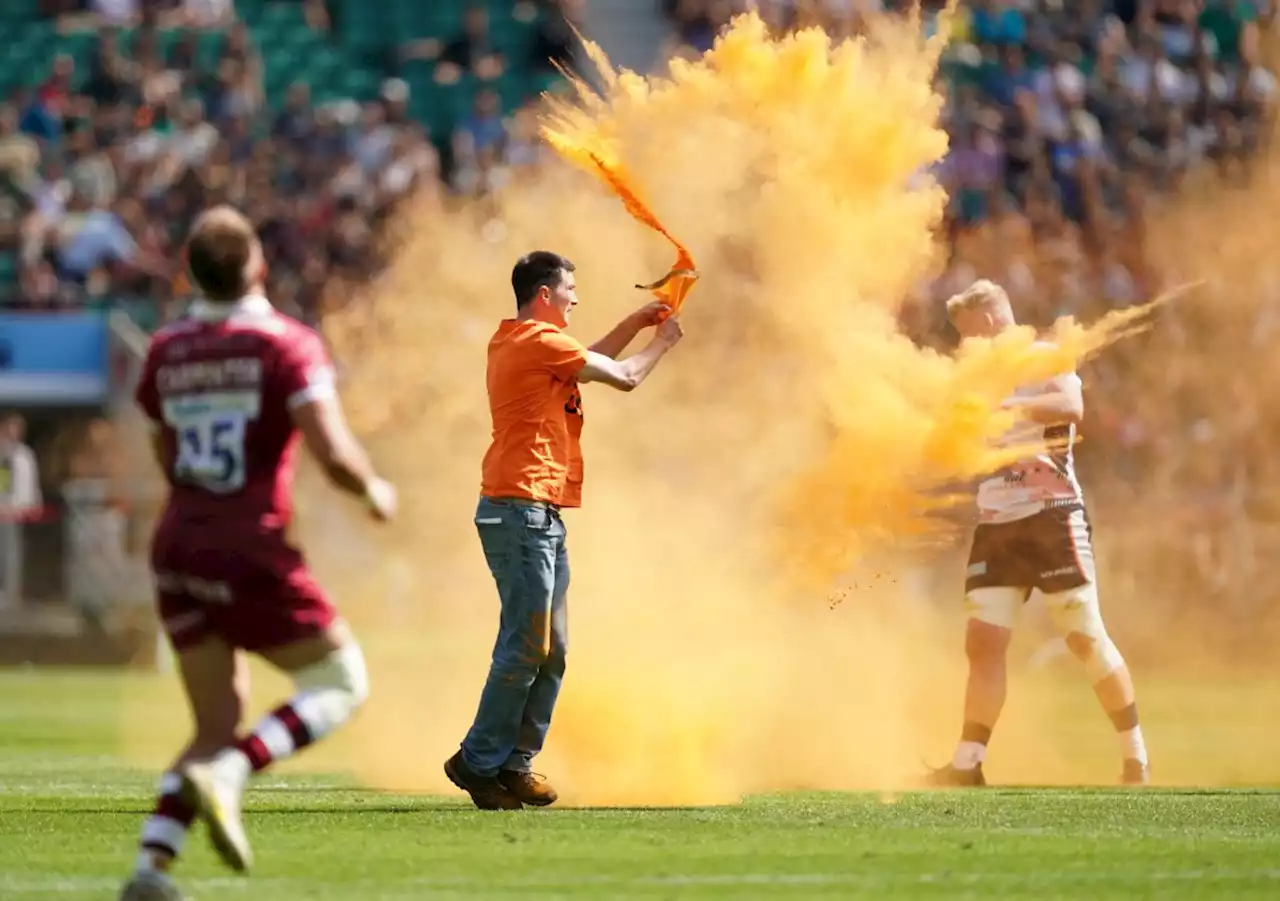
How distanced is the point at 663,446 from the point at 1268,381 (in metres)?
8.41

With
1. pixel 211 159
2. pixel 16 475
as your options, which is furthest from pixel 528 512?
pixel 211 159

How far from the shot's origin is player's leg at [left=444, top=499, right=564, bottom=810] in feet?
33.2

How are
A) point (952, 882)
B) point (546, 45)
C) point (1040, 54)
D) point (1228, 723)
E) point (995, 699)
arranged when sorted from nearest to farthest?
point (952, 882) → point (995, 699) → point (1228, 723) → point (1040, 54) → point (546, 45)

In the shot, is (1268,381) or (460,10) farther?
(460,10)

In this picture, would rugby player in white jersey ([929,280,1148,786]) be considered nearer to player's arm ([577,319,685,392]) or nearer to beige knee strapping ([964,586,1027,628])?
beige knee strapping ([964,586,1027,628])

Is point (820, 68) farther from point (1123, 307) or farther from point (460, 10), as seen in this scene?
point (460, 10)

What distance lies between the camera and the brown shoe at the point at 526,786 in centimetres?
1024

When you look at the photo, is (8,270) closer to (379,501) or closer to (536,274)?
(536,274)

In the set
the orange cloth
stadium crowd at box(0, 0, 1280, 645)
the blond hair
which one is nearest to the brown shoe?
the orange cloth

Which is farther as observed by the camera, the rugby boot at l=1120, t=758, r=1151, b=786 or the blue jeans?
the rugby boot at l=1120, t=758, r=1151, b=786

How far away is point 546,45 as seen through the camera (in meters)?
27.8

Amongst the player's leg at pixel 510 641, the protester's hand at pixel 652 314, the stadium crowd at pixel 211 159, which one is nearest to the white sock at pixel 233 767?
→ the player's leg at pixel 510 641

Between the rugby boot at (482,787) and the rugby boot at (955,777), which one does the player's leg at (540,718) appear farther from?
the rugby boot at (955,777)

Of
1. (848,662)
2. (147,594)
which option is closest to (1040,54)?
(147,594)
